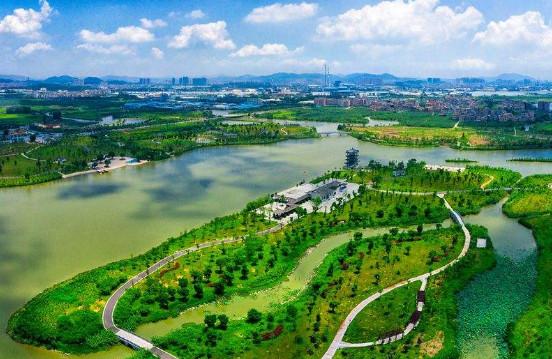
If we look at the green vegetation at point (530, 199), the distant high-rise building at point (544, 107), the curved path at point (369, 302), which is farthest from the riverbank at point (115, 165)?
the distant high-rise building at point (544, 107)

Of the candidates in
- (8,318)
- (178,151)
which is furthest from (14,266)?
(178,151)

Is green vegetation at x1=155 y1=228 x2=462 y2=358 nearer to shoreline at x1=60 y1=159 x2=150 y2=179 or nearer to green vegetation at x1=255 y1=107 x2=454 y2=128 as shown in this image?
shoreline at x1=60 y1=159 x2=150 y2=179

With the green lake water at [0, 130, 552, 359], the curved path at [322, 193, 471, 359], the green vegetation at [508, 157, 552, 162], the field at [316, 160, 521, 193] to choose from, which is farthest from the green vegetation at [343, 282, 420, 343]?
the green vegetation at [508, 157, 552, 162]

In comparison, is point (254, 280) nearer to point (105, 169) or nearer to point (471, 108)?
point (105, 169)

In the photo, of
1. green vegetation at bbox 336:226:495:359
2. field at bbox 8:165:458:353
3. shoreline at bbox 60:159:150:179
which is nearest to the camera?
green vegetation at bbox 336:226:495:359

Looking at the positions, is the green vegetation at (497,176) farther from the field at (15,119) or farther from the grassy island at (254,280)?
the field at (15,119)
